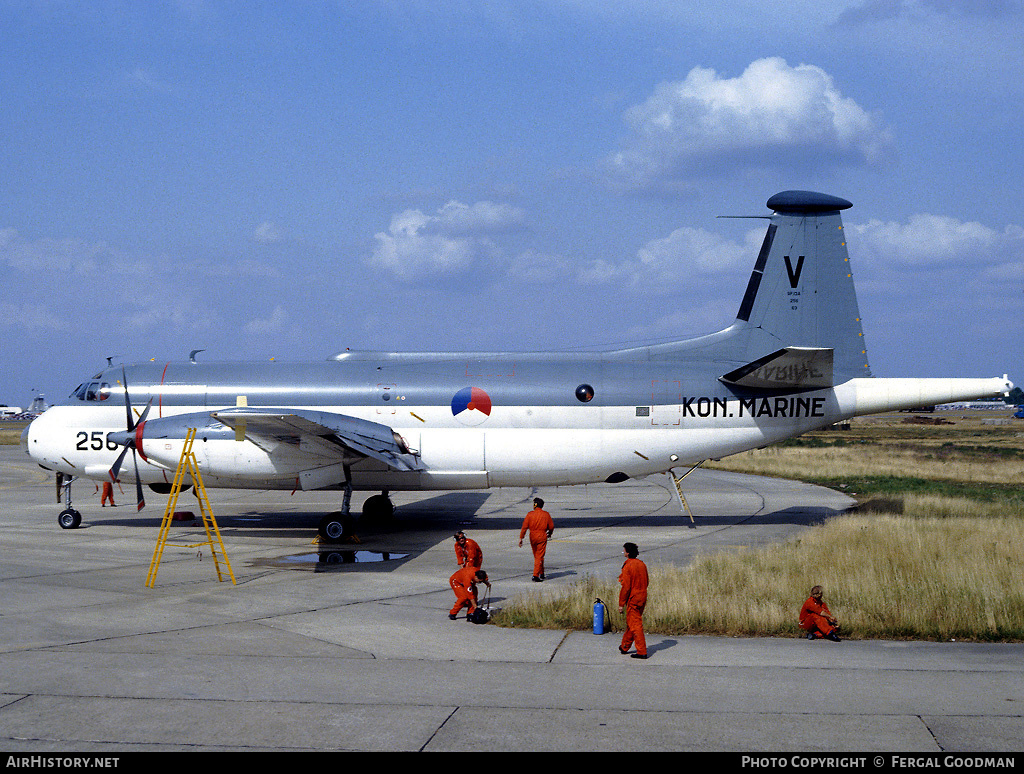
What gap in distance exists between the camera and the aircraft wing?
18.6 meters

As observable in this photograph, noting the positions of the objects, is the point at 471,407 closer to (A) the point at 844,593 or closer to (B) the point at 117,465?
(B) the point at 117,465

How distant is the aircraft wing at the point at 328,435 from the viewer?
18641mm

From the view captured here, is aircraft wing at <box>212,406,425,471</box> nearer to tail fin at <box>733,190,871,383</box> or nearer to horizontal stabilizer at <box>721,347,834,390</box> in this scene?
horizontal stabilizer at <box>721,347,834,390</box>

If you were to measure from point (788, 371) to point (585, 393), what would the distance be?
5.26m

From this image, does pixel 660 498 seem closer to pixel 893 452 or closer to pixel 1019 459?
pixel 1019 459

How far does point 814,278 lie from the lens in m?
22.8

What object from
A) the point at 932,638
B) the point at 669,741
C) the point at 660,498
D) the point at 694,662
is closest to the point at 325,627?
the point at 694,662

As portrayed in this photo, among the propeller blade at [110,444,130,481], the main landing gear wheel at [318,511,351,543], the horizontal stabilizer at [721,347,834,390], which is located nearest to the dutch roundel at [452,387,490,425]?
the main landing gear wheel at [318,511,351,543]

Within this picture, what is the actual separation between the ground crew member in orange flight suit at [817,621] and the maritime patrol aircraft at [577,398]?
10.3 meters

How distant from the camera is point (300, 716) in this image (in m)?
8.52

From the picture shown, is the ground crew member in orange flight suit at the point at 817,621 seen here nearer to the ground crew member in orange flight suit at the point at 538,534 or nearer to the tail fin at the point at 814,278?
the ground crew member in orange flight suit at the point at 538,534

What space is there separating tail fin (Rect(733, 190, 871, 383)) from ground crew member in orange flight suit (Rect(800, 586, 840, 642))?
39.4ft

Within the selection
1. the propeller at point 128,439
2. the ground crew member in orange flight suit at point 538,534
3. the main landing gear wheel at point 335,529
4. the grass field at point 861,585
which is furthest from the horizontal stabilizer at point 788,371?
the propeller at point 128,439

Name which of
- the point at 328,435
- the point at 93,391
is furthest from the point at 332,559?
the point at 93,391
